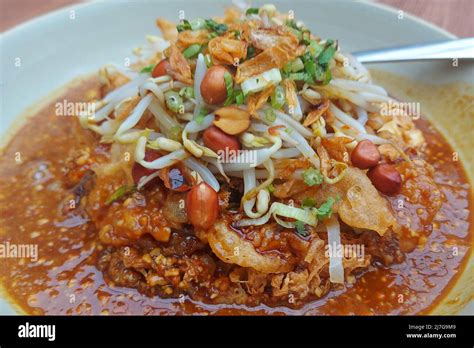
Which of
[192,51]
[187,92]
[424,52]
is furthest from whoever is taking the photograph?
[424,52]

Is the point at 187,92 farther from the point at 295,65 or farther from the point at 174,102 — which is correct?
the point at 295,65

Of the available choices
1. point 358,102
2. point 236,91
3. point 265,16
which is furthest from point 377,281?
point 265,16

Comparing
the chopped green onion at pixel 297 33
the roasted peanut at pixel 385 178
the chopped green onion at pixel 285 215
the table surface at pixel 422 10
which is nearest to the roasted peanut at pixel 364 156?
the roasted peanut at pixel 385 178

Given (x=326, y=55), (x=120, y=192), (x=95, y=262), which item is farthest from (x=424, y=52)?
(x=95, y=262)

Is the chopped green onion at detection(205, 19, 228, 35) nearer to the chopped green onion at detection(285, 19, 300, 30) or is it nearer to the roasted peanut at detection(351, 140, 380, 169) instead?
the chopped green onion at detection(285, 19, 300, 30)
